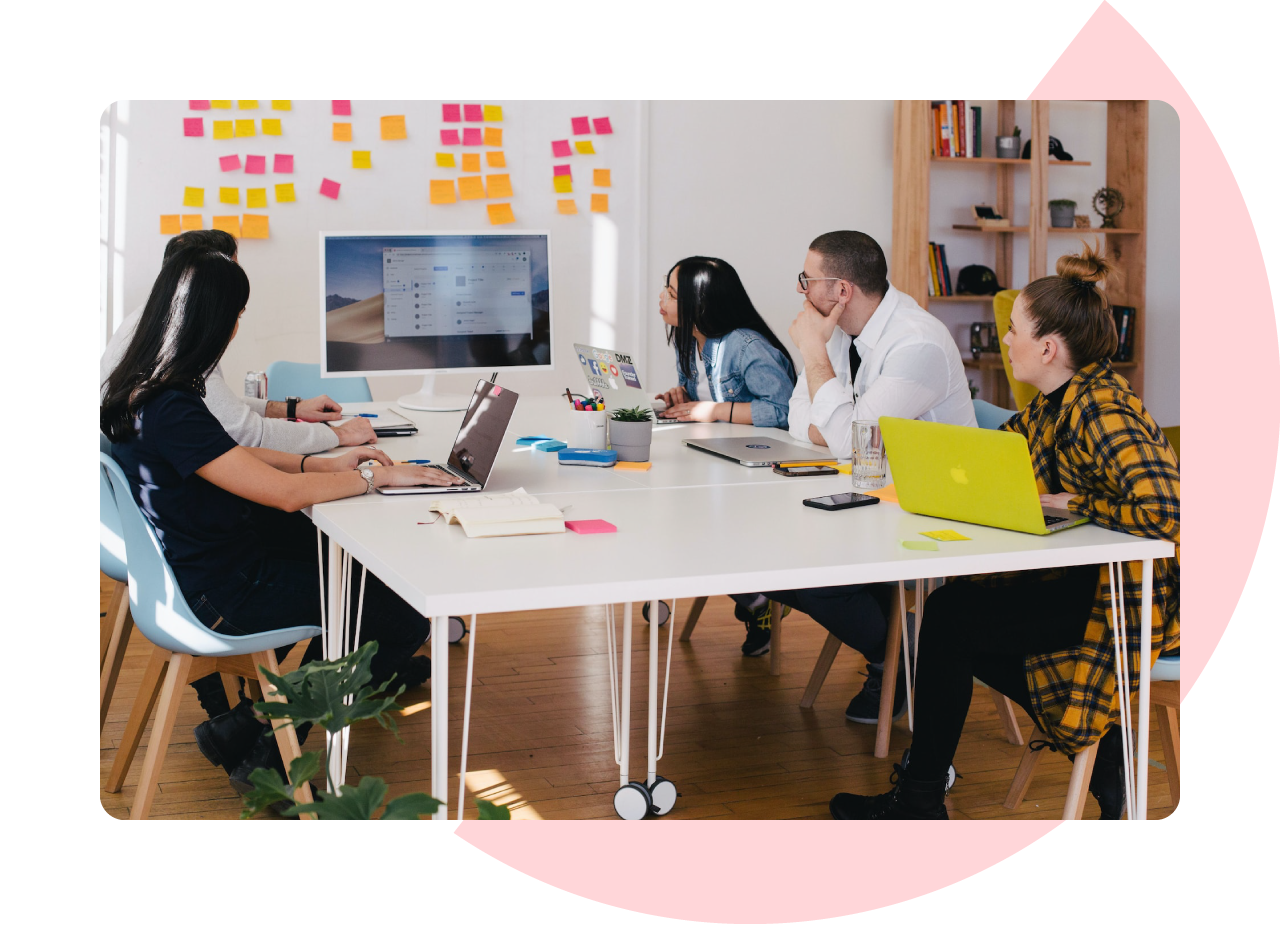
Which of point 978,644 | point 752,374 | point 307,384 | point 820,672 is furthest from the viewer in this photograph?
point 307,384

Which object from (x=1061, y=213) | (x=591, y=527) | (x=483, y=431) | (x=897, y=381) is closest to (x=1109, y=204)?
(x=1061, y=213)

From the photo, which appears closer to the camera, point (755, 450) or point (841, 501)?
point (841, 501)

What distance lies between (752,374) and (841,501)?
48.7 inches

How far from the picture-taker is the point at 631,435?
2670mm

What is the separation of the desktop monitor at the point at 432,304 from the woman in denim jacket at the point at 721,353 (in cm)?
42

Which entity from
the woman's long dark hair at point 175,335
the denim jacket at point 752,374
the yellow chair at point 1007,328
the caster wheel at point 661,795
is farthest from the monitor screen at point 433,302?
the yellow chair at point 1007,328

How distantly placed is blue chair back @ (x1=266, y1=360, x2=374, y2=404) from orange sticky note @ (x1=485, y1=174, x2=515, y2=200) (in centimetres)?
150

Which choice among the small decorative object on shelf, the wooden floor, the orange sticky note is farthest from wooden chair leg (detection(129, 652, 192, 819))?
the small decorative object on shelf

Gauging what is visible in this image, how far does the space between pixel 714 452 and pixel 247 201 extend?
9.68 feet

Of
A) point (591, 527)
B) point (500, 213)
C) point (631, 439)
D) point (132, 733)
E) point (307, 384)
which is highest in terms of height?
point (500, 213)

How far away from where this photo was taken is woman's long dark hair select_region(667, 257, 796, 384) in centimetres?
351

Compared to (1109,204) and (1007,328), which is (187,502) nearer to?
(1007,328)

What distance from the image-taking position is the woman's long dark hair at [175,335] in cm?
222
